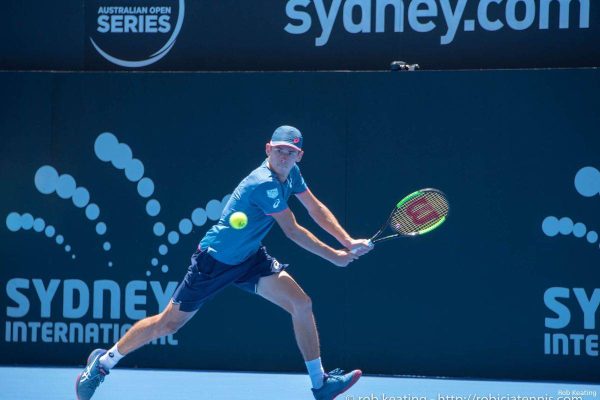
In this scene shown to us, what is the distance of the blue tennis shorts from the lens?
19.7ft

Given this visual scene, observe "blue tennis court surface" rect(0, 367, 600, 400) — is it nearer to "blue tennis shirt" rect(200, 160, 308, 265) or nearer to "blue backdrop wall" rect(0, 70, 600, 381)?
"blue backdrop wall" rect(0, 70, 600, 381)

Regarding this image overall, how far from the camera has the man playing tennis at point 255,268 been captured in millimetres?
5910

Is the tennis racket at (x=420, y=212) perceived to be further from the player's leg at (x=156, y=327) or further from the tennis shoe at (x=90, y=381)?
the tennis shoe at (x=90, y=381)

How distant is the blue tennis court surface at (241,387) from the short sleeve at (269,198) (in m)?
1.45

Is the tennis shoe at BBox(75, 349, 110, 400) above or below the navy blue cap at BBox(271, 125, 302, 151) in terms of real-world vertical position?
below

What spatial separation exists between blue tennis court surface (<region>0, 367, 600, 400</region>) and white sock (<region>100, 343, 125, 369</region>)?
17.5 inches

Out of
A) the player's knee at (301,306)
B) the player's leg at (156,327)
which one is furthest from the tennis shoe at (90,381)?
the player's knee at (301,306)

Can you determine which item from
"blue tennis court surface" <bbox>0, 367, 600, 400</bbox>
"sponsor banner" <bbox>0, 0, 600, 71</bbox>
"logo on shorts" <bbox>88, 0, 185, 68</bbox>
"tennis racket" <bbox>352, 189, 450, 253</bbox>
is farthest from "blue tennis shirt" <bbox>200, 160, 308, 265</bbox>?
"logo on shorts" <bbox>88, 0, 185, 68</bbox>

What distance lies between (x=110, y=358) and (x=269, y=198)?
55.0 inches

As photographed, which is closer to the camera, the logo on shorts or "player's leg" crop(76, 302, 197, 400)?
"player's leg" crop(76, 302, 197, 400)

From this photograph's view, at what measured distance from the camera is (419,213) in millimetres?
6375

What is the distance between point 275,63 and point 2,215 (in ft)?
7.96

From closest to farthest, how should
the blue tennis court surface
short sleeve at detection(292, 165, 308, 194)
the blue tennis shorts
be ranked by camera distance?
the blue tennis shorts, short sleeve at detection(292, 165, 308, 194), the blue tennis court surface

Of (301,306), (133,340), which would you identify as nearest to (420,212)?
(301,306)
